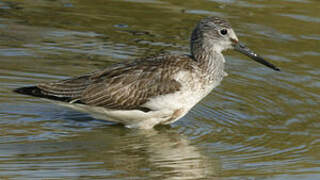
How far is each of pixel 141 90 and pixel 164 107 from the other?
0.41 m

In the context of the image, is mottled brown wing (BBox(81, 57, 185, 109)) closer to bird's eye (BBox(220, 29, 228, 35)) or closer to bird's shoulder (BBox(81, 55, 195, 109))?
bird's shoulder (BBox(81, 55, 195, 109))

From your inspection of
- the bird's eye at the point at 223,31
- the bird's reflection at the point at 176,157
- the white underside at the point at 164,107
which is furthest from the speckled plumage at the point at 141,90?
the bird's eye at the point at 223,31

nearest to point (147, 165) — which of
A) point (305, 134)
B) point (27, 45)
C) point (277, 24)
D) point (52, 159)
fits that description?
point (52, 159)

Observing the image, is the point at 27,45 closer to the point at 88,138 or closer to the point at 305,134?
the point at 88,138

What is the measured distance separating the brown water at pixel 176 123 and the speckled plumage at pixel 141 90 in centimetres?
32

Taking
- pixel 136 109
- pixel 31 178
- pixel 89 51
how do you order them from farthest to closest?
pixel 89 51
pixel 136 109
pixel 31 178

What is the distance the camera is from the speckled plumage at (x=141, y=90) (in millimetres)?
9938

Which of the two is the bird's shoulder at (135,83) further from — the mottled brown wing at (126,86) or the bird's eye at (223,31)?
the bird's eye at (223,31)

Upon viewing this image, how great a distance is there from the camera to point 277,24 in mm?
15117

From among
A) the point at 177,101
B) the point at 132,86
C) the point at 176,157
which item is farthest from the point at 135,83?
the point at 176,157

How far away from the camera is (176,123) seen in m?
10.8

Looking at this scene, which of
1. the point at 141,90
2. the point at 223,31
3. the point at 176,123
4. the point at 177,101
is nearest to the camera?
the point at 177,101

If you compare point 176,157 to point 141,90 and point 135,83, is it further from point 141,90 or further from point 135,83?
point 135,83

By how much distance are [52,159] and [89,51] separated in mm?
4746
